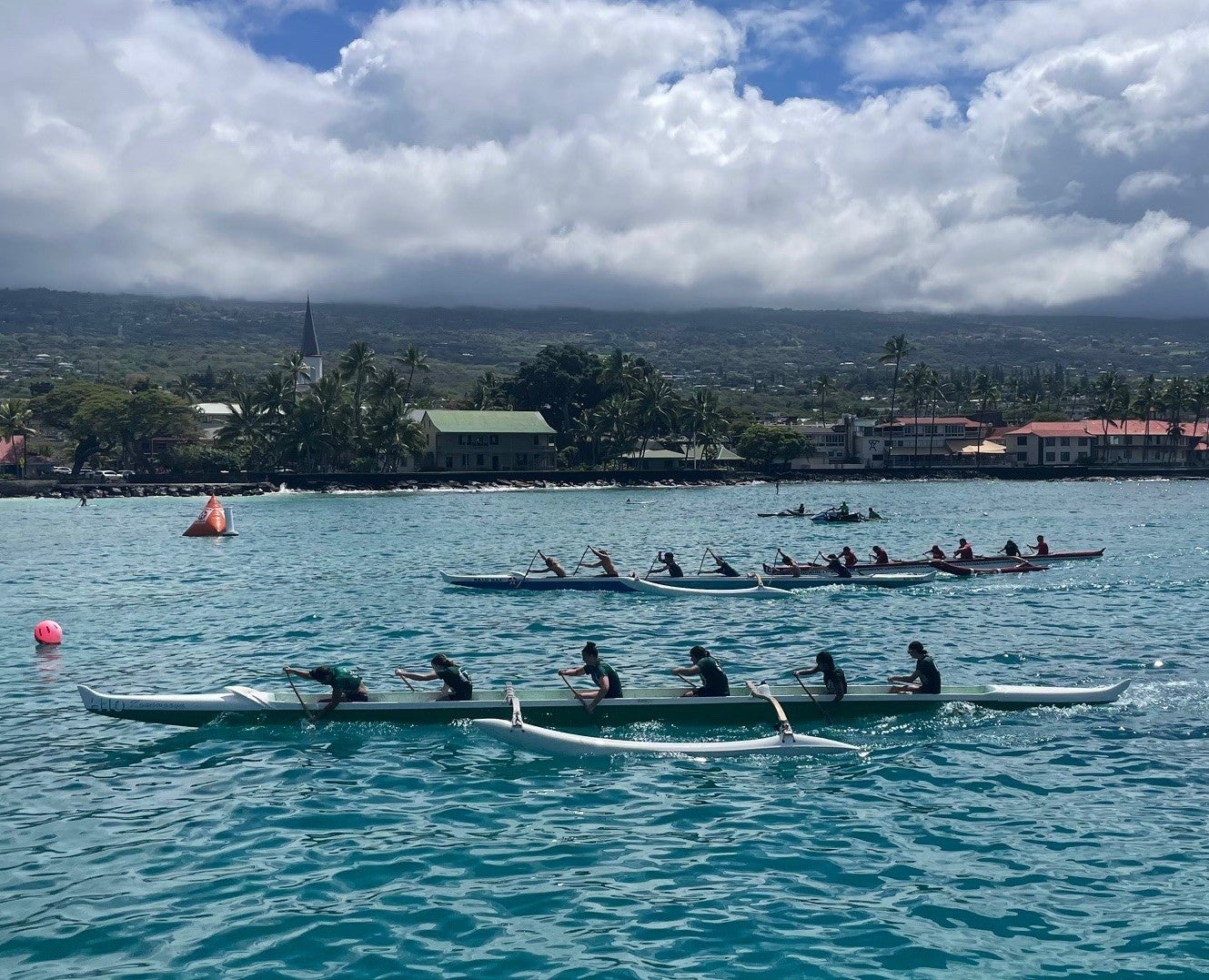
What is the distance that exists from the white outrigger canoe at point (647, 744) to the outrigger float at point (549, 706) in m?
0.95

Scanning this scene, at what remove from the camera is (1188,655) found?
24.8 meters

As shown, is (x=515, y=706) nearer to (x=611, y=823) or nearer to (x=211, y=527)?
Answer: (x=611, y=823)

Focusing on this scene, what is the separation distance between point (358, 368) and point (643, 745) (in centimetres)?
11147

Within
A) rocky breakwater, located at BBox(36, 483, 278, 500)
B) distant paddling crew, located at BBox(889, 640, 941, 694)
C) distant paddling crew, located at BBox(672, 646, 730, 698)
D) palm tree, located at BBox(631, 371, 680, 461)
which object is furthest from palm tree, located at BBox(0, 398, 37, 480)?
distant paddling crew, located at BBox(889, 640, 941, 694)

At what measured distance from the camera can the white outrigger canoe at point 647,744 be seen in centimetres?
1703

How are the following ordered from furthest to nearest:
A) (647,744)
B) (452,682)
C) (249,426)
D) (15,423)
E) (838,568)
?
(15,423) → (249,426) → (838,568) → (452,682) → (647,744)

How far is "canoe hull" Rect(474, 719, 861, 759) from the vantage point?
17.0m

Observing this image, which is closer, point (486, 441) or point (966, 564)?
point (966, 564)

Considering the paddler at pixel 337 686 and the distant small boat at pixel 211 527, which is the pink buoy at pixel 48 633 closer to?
the paddler at pixel 337 686

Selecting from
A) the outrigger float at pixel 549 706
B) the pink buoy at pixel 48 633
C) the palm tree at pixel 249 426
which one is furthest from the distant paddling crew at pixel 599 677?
the palm tree at pixel 249 426

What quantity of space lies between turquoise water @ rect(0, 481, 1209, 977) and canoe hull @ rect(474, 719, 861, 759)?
22cm

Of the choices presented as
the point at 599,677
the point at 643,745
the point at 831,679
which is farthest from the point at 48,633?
the point at 831,679

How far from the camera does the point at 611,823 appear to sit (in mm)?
14484

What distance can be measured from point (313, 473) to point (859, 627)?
9757 cm
